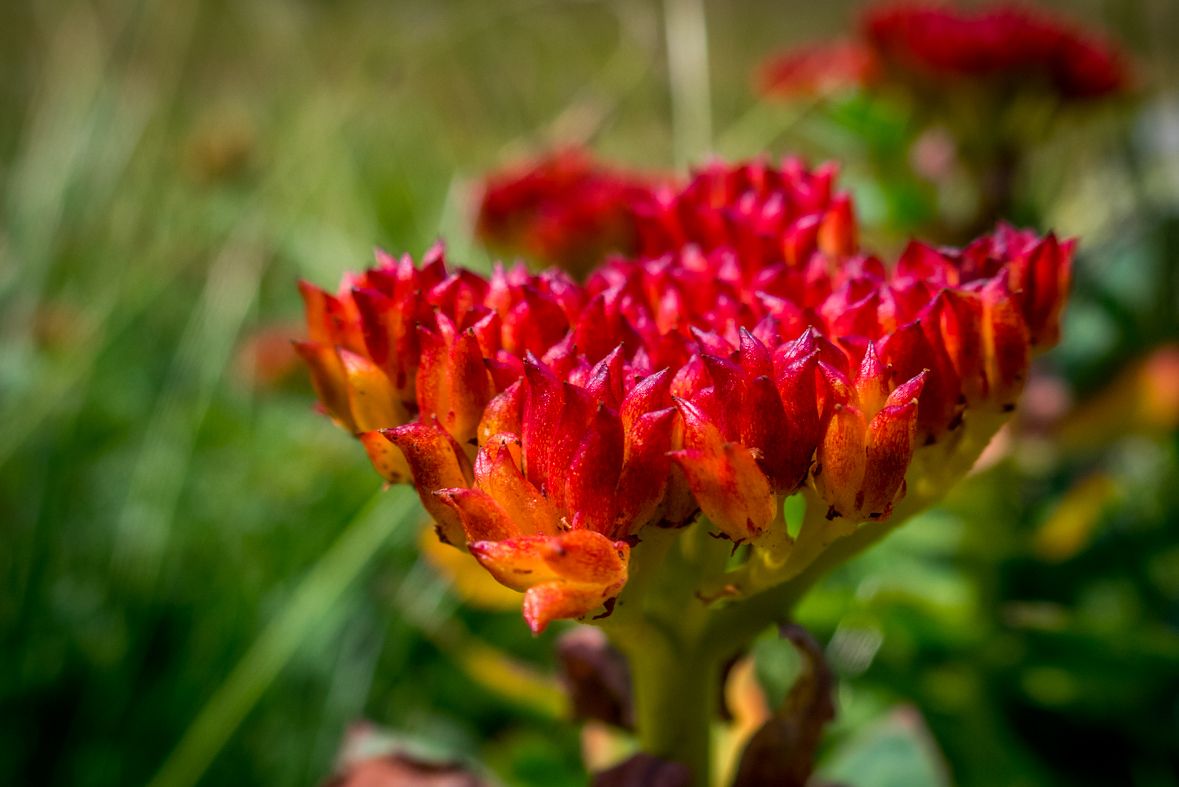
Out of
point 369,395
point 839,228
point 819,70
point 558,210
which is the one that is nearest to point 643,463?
point 369,395

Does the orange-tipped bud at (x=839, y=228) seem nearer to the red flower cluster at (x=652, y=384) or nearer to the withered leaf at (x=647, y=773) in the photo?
the red flower cluster at (x=652, y=384)

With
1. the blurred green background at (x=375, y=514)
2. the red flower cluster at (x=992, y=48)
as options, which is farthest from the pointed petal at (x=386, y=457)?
the red flower cluster at (x=992, y=48)

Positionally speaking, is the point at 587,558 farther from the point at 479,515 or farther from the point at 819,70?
the point at 819,70

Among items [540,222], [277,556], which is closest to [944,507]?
[540,222]

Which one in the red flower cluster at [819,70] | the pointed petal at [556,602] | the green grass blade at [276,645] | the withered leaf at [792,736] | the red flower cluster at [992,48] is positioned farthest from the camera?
the red flower cluster at [819,70]

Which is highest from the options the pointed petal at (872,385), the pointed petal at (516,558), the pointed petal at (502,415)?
the pointed petal at (872,385)

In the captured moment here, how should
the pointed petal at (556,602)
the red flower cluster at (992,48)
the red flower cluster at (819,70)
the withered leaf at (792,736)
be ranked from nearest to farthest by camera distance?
the pointed petal at (556,602)
the withered leaf at (792,736)
the red flower cluster at (992,48)
the red flower cluster at (819,70)

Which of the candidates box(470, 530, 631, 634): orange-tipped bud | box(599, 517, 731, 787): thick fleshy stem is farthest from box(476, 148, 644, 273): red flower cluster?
box(470, 530, 631, 634): orange-tipped bud
